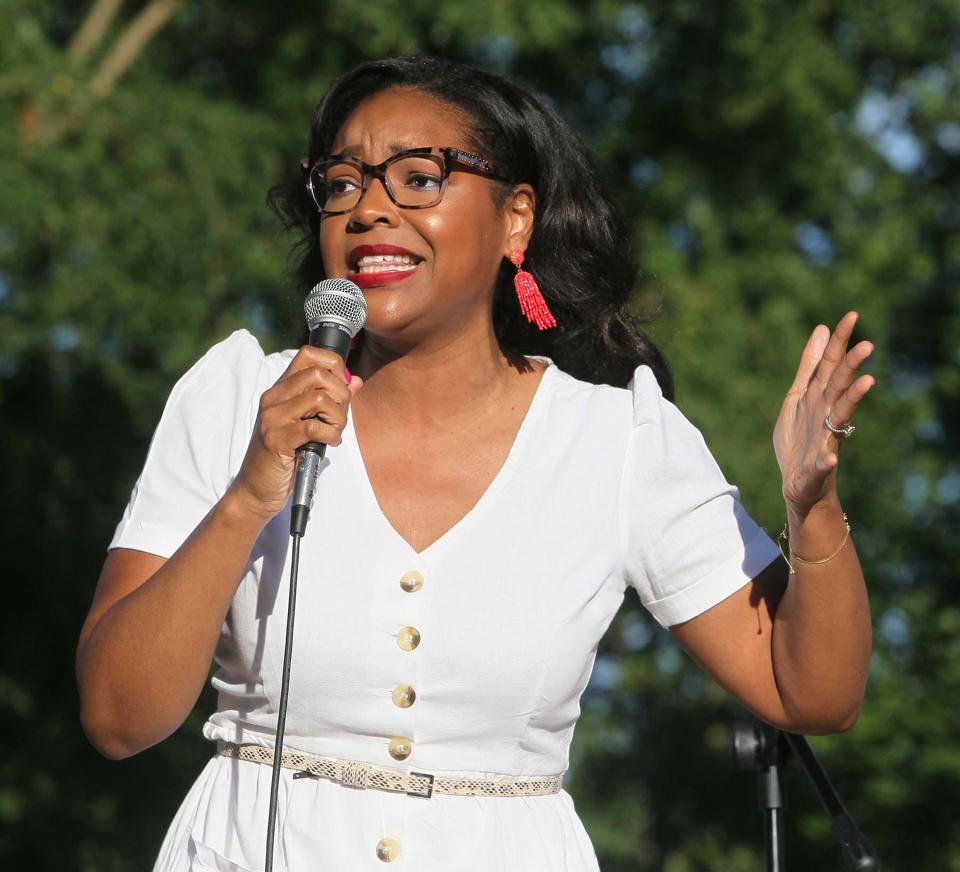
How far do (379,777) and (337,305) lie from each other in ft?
2.36

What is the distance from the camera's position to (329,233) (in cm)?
262

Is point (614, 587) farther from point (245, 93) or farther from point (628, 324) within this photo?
point (245, 93)

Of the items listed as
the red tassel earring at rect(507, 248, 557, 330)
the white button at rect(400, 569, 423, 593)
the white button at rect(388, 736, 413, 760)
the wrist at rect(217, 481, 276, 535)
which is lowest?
the white button at rect(388, 736, 413, 760)

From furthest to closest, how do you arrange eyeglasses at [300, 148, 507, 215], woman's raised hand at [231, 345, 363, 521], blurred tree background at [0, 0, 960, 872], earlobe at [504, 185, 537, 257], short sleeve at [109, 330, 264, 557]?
1. blurred tree background at [0, 0, 960, 872]
2. earlobe at [504, 185, 537, 257]
3. eyeglasses at [300, 148, 507, 215]
4. short sleeve at [109, 330, 264, 557]
5. woman's raised hand at [231, 345, 363, 521]

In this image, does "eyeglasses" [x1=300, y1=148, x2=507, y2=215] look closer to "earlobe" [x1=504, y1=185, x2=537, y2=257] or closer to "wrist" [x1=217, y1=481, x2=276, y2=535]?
"earlobe" [x1=504, y1=185, x2=537, y2=257]

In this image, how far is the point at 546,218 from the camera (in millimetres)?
2941

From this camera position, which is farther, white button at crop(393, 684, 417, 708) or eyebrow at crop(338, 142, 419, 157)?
eyebrow at crop(338, 142, 419, 157)

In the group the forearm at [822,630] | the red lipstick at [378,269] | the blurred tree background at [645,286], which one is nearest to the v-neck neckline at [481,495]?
the red lipstick at [378,269]

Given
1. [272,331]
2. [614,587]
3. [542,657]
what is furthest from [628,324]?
[272,331]

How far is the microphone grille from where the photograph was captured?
7.38 ft

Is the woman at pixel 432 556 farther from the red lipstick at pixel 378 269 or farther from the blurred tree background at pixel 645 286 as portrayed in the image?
the blurred tree background at pixel 645 286

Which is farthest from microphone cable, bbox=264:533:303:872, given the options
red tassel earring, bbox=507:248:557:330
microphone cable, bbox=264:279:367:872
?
red tassel earring, bbox=507:248:557:330

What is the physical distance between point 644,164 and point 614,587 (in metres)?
5.72

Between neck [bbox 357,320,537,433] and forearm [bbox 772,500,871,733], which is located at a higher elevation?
neck [bbox 357,320,537,433]
